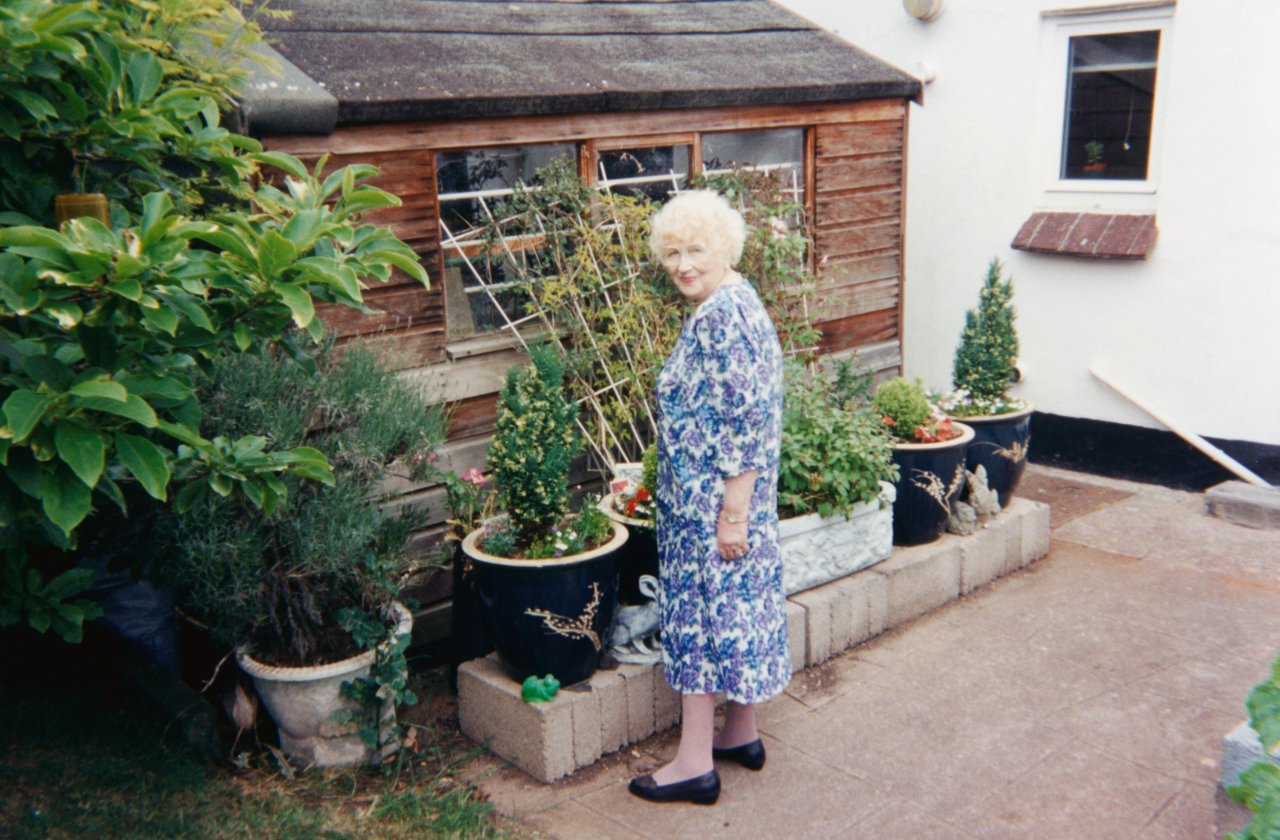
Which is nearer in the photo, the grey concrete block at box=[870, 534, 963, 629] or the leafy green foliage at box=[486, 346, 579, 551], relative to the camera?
the leafy green foliage at box=[486, 346, 579, 551]

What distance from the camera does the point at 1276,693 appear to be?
2.39 metres

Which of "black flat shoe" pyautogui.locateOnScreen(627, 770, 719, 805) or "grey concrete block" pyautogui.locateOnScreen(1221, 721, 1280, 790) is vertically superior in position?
"grey concrete block" pyautogui.locateOnScreen(1221, 721, 1280, 790)

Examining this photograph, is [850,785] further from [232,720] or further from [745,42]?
[745,42]

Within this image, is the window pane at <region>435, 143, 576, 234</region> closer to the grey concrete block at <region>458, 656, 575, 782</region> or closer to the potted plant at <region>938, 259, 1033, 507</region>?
the grey concrete block at <region>458, 656, 575, 782</region>

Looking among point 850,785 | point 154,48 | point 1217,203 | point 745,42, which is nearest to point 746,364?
point 850,785

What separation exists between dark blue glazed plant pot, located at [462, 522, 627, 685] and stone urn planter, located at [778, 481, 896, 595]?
3.25 feet

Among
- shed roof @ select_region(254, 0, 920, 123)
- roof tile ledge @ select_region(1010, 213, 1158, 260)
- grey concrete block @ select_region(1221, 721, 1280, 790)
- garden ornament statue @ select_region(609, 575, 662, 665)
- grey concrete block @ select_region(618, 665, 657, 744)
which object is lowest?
grey concrete block @ select_region(618, 665, 657, 744)

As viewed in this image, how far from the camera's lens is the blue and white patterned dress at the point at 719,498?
343cm

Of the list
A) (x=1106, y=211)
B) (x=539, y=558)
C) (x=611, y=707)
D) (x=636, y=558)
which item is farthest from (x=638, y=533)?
(x=1106, y=211)

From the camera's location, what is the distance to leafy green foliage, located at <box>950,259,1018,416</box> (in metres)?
5.98

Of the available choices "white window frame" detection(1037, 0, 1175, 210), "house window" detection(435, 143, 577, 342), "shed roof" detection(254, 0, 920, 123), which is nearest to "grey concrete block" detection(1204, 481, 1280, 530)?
"white window frame" detection(1037, 0, 1175, 210)

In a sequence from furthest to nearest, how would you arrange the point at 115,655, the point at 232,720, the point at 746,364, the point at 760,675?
1. the point at 115,655
2. the point at 232,720
3. the point at 760,675
4. the point at 746,364

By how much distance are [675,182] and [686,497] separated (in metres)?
2.68

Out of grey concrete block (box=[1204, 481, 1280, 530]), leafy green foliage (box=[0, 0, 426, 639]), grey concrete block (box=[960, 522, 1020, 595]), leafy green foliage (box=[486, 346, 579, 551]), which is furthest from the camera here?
grey concrete block (box=[1204, 481, 1280, 530])
